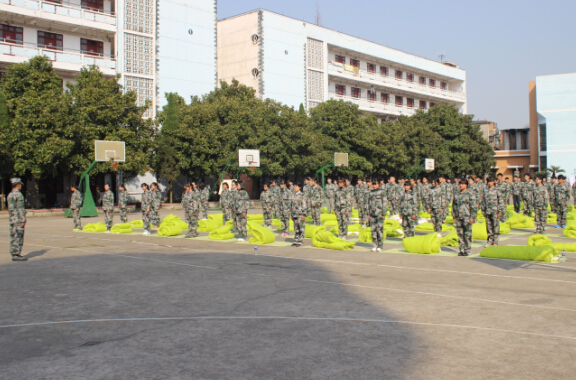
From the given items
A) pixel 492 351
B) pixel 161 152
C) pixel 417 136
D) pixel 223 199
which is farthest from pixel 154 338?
pixel 417 136

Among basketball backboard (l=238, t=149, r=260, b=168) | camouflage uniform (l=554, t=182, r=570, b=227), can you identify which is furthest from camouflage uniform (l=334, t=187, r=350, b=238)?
basketball backboard (l=238, t=149, r=260, b=168)

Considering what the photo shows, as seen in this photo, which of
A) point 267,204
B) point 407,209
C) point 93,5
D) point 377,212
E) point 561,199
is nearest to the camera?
point 377,212

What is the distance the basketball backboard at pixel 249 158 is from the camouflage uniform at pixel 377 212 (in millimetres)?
21422

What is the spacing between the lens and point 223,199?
21.9m

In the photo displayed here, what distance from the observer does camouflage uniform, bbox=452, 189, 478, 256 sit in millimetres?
12219

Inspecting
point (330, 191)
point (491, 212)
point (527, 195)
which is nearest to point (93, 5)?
point (330, 191)

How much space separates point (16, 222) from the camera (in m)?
12.1

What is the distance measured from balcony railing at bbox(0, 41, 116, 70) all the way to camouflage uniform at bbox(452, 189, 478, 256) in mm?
28193

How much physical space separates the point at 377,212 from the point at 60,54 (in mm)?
29266

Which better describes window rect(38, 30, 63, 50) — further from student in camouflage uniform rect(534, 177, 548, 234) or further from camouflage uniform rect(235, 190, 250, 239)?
student in camouflage uniform rect(534, 177, 548, 234)

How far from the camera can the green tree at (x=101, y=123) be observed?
2972 centimetres

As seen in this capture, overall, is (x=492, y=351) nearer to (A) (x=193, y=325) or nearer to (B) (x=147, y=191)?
(A) (x=193, y=325)

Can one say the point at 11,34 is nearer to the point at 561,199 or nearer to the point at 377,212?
the point at 377,212

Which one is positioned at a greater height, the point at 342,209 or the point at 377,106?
the point at 377,106
